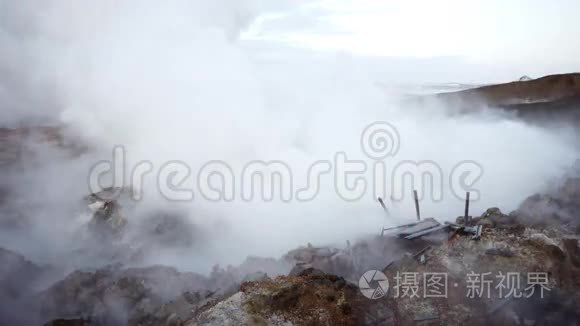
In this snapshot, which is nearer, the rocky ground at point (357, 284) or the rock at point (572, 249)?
the rocky ground at point (357, 284)

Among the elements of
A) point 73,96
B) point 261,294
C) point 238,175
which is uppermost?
point 73,96

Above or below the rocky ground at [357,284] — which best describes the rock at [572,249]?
above

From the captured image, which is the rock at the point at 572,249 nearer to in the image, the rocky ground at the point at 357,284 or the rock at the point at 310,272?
the rocky ground at the point at 357,284

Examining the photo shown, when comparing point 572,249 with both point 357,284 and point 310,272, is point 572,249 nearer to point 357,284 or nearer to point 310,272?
point 357,284

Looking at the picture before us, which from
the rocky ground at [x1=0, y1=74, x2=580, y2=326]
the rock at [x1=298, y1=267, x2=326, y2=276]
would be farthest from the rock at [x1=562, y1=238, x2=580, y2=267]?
the rock at [x1=298, y1=267, x2=326, y2=276]

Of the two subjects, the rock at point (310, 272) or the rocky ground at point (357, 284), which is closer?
the rocky ground at point (357, 284)

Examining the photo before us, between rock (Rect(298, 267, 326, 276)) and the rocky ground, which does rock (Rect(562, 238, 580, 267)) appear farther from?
rock (Rect(298, 267, 326, 276))

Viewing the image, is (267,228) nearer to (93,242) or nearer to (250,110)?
(93,242)

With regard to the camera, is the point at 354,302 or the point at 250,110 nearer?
the point at 354,302

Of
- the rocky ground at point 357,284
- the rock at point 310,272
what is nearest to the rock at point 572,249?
the rocky ground at point 357,284

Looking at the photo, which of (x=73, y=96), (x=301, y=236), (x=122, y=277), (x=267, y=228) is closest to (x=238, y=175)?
(x=267, y=228)

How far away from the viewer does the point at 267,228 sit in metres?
7.16

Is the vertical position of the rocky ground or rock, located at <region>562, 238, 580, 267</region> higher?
rock, located at <region>562, 238, 580, 267</region>

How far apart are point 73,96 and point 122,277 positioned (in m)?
7.72
